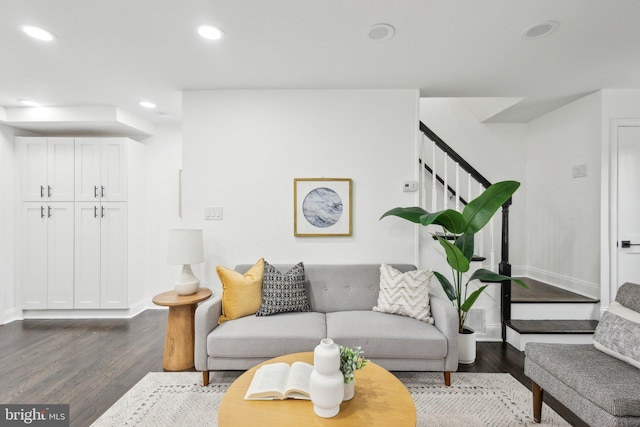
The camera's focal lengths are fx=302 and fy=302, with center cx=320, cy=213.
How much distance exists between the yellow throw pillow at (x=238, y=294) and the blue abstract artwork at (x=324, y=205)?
870 millimetres

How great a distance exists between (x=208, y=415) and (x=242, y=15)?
2.58 m

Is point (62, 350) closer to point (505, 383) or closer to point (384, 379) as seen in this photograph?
point (384, 379)

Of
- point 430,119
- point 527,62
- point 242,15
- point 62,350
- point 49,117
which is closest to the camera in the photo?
point 242,15

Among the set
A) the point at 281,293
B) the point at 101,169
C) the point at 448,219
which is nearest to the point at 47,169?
the point at 101,169

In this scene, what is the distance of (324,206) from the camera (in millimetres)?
3078

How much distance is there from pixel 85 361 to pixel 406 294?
2.90 m

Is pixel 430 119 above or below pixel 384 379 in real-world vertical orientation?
above

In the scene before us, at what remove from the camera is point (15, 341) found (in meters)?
3.12

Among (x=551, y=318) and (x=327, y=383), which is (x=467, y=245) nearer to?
(x=551, y=318)

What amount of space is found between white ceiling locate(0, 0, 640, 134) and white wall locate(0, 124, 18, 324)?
655 millimetres

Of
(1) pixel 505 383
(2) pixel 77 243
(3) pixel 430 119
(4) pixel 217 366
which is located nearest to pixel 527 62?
(3) pixel 430 119

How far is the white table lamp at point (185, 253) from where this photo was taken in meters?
2.68

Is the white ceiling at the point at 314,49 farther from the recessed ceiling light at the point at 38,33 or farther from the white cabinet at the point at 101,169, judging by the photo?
the white cabinet at the point at 101,169

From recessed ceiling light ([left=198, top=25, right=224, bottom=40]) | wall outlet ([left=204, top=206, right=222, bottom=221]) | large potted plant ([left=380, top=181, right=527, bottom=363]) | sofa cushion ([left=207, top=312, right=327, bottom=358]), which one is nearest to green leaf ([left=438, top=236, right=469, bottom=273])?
large potted plant ([left=380, top=181, right=527, bottom=363])
